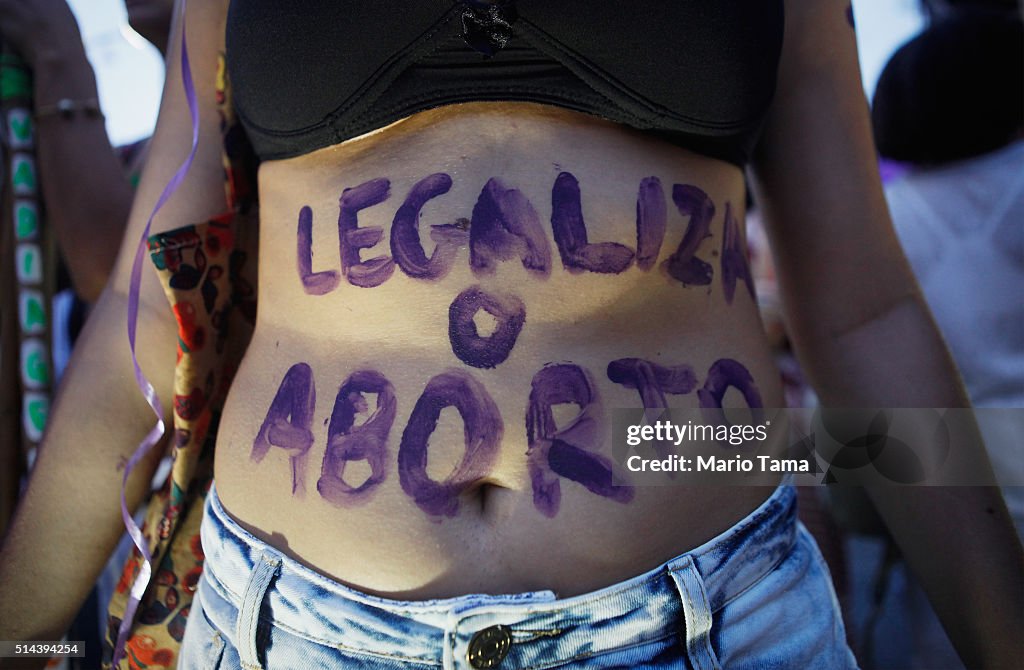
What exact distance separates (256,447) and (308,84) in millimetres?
493

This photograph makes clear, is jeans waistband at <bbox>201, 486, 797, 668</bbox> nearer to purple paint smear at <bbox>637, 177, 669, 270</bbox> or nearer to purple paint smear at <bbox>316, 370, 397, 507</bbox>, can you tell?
purple paint smear at <bbox>316, 370, 397, 507</bbox>

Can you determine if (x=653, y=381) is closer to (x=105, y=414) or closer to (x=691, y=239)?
(x=691, y=239)

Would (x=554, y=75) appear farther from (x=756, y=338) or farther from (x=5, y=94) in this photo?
(x=5, y=94)

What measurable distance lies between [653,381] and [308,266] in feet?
1.63

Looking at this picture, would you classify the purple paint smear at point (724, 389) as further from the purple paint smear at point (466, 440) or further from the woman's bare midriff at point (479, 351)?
the purple paint smear at point (466, 440)

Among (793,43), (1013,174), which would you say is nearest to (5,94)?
(793,43)

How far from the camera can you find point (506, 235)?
0.94 meters

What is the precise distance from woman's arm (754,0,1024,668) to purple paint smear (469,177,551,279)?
53cm

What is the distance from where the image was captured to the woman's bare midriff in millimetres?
869

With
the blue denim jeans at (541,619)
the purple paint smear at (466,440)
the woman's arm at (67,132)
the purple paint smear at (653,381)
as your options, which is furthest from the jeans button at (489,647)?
the woman's arm at (67,132)

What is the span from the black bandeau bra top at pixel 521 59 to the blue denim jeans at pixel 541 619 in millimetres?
547

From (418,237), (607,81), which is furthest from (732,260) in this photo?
(418,237)

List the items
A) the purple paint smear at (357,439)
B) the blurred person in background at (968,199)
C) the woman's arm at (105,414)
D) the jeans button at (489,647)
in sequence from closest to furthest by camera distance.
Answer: the jeans button at (489,647), the purple paint smear at (357,439), the woman's arm at (105,414), the blurred person in background at (968,199)

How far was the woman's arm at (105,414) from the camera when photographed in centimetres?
111
